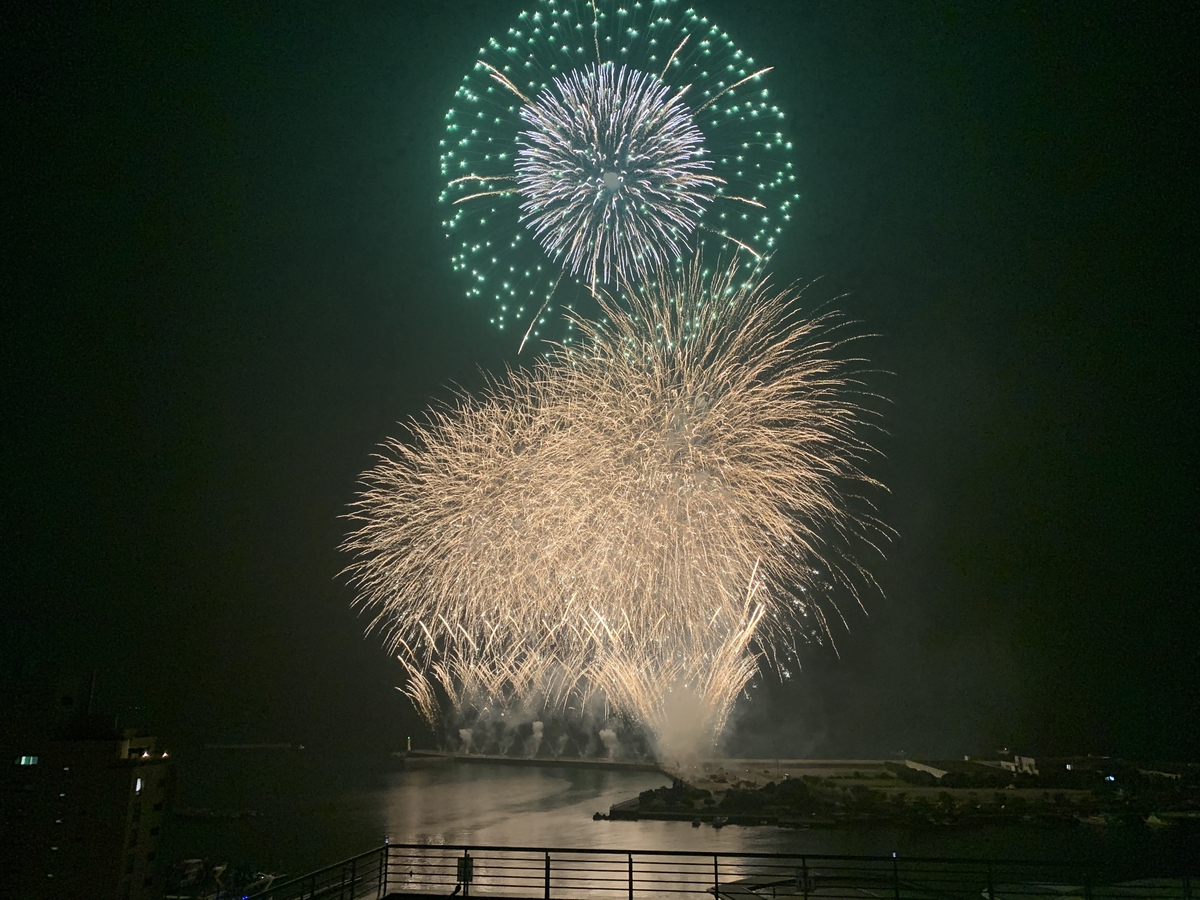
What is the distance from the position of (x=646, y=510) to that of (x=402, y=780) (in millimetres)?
28106

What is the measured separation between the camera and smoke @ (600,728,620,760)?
48.0m

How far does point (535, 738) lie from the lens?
5416 cm

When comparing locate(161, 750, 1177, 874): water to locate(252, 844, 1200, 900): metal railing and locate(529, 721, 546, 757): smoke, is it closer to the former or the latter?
locate(252, 844, 1200, 900): metal railing

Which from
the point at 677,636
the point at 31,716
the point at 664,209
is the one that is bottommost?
the point at 31,716

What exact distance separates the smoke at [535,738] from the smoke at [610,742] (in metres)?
6.02

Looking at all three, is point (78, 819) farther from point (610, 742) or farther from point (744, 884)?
point (610, 742)

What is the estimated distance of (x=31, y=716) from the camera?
12188 millimetres

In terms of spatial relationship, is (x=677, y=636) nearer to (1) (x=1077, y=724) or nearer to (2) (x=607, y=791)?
(2) (x=607, y=791)

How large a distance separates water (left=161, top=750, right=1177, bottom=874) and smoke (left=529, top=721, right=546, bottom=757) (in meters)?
10.0

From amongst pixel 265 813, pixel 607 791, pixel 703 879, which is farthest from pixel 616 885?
pixel 265 813

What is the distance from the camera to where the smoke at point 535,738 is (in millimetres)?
53478

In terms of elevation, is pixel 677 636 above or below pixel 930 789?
above

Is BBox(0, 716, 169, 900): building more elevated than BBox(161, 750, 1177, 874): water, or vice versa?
BBox(0, 716, 169, 900): building

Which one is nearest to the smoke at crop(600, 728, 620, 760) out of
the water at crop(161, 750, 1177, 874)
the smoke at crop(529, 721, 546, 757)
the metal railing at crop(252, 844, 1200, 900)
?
the water at crop(161, 750, 1177, 874)
